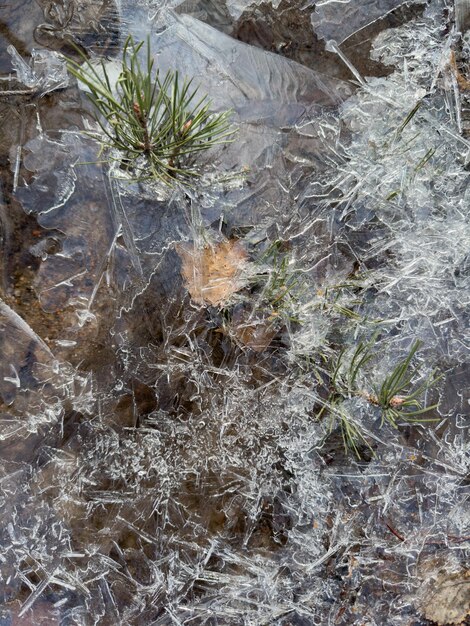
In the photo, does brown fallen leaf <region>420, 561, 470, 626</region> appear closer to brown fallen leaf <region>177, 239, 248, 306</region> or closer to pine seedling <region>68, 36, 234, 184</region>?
brown fallen leaf <region>177, 239, 248, 306</region>

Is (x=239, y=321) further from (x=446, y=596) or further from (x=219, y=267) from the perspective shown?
(x=446, y=596)

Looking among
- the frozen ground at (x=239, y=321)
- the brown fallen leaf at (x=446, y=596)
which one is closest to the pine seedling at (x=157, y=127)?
the frozen ground at (x=239, y=321)

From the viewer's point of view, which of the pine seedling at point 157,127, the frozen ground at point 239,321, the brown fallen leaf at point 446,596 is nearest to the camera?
the pine seedling at point 157,127

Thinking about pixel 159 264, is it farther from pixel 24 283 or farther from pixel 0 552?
pixel 0 552

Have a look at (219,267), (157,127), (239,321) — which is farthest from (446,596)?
(157,127)

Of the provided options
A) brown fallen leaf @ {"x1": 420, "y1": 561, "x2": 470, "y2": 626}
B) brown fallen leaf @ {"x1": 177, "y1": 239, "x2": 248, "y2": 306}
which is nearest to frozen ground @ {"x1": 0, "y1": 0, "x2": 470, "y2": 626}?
brown fallen leaf @ {"x1": 177, "y1": 239, "x2": 248, "y2": 306}

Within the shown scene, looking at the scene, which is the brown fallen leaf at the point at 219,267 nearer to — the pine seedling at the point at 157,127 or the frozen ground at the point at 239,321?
the frozen ground at the point at 239,321

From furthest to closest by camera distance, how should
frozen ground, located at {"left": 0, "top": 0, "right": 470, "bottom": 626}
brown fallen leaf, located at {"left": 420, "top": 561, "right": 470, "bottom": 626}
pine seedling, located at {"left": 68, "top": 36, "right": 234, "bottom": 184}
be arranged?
brown fallen leaf, located at {"left": 420, "top": 561, "right": 470, "bottom": 626}, frozen ground, located at {"left": 0, "top": 0, "right": 470, "bottom": 626}, pine seedling, located at {"left": 68, "top": 36, "right": 234, "bottom": 184}

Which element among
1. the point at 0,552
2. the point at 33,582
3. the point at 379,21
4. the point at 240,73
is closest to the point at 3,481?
the point at 0,552
